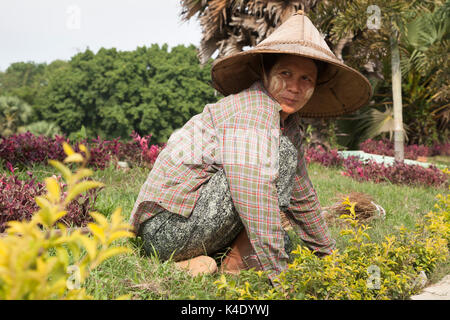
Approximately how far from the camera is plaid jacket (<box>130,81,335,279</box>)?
187cm

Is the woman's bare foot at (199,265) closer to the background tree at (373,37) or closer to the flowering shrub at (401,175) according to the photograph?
the flowering shrub at (401,175)

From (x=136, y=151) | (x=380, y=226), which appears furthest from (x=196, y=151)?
(x=136, y=151)

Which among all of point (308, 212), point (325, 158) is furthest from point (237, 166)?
point (325, 158)

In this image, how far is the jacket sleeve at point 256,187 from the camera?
186 centimetres

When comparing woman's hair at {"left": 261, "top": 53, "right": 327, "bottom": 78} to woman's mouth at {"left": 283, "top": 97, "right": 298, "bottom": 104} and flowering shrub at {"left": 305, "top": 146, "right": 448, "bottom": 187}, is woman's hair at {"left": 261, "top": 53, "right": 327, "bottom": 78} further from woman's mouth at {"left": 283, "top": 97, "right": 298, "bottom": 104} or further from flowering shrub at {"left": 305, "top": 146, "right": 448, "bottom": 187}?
flowering shrub at {"left": 305, "top": 146, "right": 448, "bottom": 187}

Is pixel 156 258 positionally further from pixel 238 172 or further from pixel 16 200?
pixel 16 200

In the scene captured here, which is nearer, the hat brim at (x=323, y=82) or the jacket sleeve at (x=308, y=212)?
the hat brim at (x=323, y=82)

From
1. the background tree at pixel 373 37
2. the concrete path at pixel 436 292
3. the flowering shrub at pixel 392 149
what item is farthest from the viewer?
the flowering shrub at pixel 392 149

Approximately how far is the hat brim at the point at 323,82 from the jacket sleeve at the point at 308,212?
1.66ft

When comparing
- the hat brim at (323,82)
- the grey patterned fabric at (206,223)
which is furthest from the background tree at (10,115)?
the grey patterned fabric at (206,223)

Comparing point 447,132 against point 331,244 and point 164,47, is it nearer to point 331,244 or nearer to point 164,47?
point 331,244

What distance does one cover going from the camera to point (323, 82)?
2.71 meters

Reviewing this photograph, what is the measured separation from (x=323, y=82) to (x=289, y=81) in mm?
576

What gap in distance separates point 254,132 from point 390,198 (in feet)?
11.3
